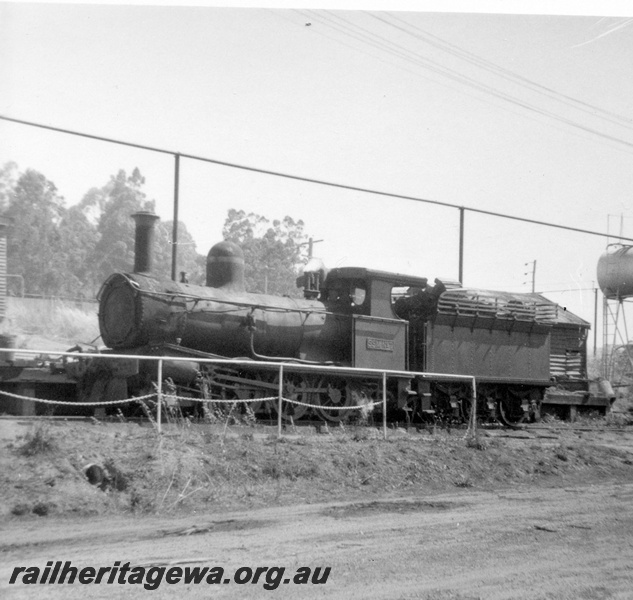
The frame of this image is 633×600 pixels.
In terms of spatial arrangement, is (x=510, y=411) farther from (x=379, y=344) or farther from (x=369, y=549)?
(x=369, y=549)

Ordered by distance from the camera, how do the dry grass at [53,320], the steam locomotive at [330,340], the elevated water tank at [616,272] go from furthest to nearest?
the dry grass at [53,320] → the elevated water tank at [616,272] → the steam locomotive at [330,340]

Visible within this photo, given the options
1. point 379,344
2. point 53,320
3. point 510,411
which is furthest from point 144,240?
point 53,320

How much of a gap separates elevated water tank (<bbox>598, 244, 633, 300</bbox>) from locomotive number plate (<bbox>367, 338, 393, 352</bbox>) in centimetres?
1483

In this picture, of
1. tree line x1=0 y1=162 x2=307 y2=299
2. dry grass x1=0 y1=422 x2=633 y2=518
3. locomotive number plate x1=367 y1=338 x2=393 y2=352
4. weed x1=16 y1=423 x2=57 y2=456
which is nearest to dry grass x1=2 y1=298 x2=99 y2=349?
tree line x1=0 y1=162 x2=307 y2=299

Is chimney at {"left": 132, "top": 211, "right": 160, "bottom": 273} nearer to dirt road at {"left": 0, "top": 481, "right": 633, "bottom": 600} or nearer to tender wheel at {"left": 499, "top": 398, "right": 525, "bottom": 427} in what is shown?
dirt road at {"left": 0, "top": 481, "right": 633, "bottom": 600}

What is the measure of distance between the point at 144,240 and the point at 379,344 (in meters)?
4.94

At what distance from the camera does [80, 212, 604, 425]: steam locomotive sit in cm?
1248

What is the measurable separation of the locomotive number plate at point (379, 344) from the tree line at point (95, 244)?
21607 mm

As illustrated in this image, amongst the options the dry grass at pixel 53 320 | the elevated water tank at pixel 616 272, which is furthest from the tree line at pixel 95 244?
the elevated water tank at pixel 616 272

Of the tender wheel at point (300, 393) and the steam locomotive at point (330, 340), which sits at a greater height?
the steam locomotive at point (330, 340)

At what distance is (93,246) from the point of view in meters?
41.5

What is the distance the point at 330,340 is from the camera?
48.3 ft

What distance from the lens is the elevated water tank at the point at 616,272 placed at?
26.1 m

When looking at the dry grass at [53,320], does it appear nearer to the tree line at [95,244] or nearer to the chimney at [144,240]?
the tree line at [95,244]
